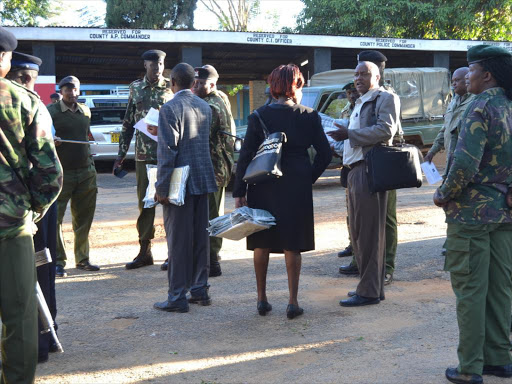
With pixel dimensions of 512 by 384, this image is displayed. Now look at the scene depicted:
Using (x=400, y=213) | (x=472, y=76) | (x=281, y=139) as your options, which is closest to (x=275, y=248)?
(x=281, y=139)

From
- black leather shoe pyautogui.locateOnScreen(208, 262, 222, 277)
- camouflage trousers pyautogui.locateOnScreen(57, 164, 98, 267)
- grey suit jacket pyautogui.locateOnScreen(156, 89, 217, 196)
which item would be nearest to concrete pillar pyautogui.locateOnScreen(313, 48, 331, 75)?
camouflage trousers pyautogui.locateOnScreen(57, 164, 98, 267)

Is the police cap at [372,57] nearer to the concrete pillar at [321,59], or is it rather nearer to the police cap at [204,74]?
the police cap at [204,74]

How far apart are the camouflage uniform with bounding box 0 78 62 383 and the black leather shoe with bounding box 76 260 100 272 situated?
3663mm

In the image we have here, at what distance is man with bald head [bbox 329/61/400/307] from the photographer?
5309mm

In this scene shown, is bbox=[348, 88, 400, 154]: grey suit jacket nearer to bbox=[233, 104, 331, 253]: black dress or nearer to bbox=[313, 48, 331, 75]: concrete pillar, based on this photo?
bbox=[233, 104, 331, 253]: black dress

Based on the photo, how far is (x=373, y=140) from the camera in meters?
5.29

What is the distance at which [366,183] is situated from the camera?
534cm

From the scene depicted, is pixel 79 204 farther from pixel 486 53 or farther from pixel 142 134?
pixel 486 53

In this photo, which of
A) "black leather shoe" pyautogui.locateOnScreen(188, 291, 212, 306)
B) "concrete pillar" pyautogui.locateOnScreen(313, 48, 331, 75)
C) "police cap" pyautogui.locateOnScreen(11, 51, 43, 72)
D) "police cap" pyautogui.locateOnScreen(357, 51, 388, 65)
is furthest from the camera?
"concrete pillar" pyautogui.locateOnScreen(313, 48, 331, 75)

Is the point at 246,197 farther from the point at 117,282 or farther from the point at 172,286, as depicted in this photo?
the point at 117,282

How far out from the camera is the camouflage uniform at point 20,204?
3123 millimetres

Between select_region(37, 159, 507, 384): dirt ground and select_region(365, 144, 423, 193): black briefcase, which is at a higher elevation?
select_region(365, 144, 423, 193): black briefcase

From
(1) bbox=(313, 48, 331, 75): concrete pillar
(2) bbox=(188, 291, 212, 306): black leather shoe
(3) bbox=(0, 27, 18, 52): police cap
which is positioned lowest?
(2) bbox=(188, 291, 212, 306): black leather shoe

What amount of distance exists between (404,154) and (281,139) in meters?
1.05
